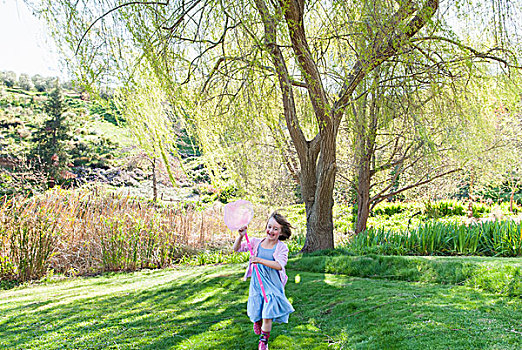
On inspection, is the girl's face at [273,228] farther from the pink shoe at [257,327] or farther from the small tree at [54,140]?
the small tree at [54,140]

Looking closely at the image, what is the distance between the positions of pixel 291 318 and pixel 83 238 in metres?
5.99

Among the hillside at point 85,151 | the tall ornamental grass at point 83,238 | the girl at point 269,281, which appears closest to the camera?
the girl at point 269,281

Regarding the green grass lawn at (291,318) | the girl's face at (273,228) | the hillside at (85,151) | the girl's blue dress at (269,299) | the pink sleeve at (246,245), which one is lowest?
the green grass lawn at (291,318)

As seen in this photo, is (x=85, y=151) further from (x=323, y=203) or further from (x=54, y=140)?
(x=323, y=203)

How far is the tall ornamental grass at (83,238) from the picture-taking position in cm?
731

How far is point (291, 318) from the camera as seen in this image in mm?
3977

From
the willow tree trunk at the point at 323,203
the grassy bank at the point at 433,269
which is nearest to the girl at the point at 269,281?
the grassy bank at the point at 433,269

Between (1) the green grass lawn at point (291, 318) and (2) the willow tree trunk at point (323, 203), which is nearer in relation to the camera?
(1) the green grass lawn at point (291, 318)

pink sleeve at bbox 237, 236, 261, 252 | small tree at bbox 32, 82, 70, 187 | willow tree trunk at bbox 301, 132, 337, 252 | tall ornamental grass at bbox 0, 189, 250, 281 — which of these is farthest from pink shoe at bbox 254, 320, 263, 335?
small tree at bbox 32, 82, 70, 187

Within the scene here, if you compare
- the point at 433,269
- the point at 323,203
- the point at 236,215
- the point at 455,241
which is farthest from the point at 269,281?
the point at 455,241

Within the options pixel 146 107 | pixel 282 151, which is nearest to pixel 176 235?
pixel 282 151

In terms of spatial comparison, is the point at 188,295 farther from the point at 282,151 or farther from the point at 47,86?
the point at 47,86

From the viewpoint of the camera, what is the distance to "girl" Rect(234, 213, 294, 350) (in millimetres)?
3006

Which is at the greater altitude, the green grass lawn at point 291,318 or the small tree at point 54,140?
the small tree at point 54,140
